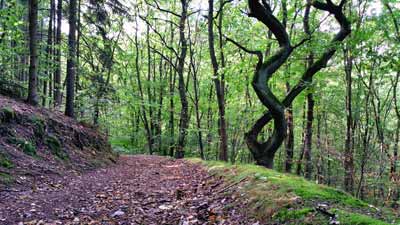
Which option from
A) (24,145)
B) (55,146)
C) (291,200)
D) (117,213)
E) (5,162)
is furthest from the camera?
(55,146)

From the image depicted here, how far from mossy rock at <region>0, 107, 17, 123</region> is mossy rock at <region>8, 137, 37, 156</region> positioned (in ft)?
1.83

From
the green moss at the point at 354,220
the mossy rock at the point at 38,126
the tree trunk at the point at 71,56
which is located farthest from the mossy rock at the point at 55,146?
the green moss at the point at 354,220

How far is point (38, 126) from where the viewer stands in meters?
7.87

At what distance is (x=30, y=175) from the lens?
5965 mm

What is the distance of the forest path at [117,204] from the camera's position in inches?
159

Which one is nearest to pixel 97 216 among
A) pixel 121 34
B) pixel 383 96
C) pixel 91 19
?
pixel 91 19

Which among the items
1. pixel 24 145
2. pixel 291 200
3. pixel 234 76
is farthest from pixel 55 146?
pixel 291 200

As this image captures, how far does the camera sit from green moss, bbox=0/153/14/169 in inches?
224

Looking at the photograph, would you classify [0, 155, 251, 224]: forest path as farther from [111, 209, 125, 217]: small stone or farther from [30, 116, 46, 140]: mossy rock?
[30, 116, 46, 140]: mossy rock

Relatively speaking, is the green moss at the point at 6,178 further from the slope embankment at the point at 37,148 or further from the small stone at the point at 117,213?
the small stone at the point at 117,213

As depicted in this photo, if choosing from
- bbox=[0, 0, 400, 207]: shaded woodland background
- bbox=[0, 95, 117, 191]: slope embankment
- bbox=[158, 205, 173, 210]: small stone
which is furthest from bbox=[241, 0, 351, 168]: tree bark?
bbox=[0, 95, 117, 191]: slope embankment

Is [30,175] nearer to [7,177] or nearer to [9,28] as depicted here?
[7,177]

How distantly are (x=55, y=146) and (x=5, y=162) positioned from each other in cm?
232

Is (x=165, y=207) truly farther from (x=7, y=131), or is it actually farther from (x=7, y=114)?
(x=7, y=114)
